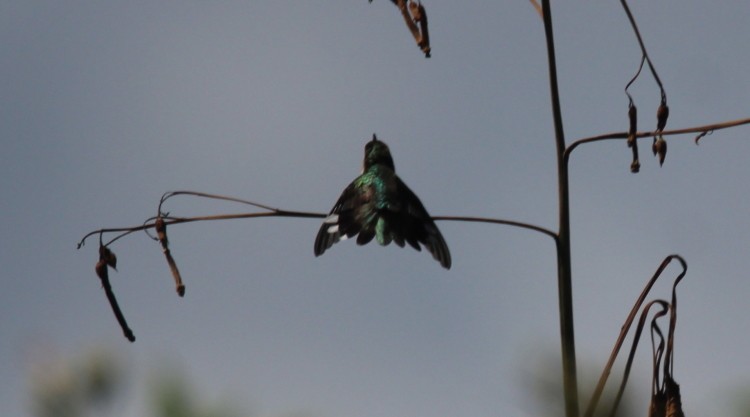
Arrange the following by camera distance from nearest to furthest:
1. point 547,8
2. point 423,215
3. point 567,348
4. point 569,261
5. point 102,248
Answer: point 567,348, point 569,261, point 547,8, point 423,215, point 102,248

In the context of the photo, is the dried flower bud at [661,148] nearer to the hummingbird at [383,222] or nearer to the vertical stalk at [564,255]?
the vertical stalk at [564,255]

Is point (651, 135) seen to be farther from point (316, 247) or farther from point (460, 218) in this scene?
point (316, 247)

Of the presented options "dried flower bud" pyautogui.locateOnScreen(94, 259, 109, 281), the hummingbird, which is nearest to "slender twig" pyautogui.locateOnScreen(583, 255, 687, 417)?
the hummingbird

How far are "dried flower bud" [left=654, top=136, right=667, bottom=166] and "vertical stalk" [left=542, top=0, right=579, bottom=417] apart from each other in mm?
312

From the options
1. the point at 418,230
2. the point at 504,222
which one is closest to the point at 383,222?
the point at 418,230

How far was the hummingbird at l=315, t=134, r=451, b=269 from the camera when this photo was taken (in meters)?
2.76

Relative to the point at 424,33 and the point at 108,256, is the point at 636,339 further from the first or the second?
the point at 108,256

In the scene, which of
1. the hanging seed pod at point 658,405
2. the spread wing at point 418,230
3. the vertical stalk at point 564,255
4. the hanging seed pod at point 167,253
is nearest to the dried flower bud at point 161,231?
the hanging seed pod at point 167,253

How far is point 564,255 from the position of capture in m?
2.23

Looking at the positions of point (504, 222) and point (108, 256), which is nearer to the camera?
point (504, 222)

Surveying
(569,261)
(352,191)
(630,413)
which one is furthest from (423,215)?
(630,413)

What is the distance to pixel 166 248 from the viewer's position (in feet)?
9.24

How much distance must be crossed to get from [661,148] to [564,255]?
1.54ft

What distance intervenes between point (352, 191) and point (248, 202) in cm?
30
